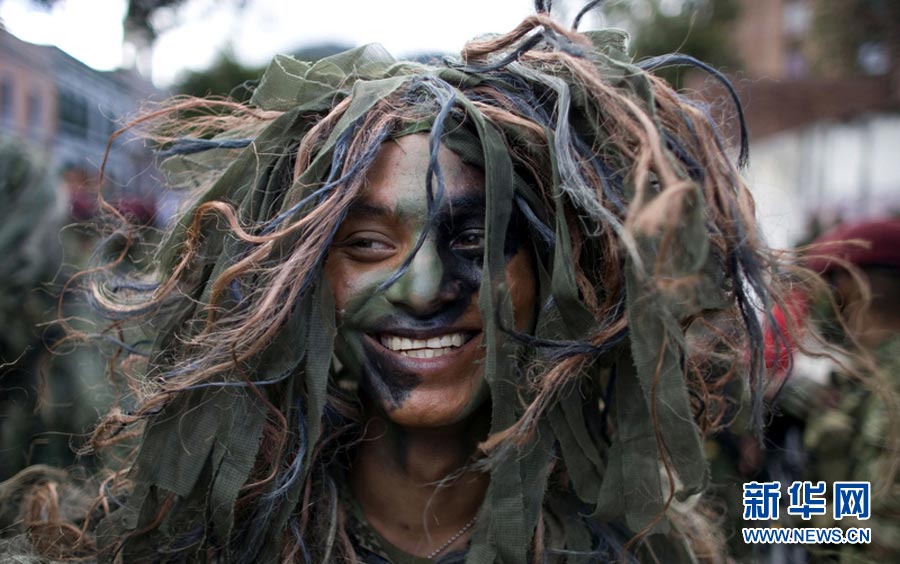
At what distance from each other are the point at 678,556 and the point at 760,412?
49cm

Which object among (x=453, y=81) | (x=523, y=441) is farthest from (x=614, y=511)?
(x=453, y=81)

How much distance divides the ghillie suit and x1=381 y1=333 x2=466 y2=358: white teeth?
0.13 meters

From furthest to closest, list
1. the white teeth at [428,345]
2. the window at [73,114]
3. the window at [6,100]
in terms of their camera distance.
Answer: the window at [6,100], the window at [73,114], the white teeth at [428,345]

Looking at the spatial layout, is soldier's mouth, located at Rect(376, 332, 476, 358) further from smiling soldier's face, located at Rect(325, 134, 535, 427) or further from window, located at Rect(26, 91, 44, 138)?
window, located at Rect(26, 91, 44, 138)

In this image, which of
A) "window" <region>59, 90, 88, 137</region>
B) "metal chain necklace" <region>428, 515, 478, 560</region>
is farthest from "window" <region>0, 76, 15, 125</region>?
"metal chain necklace" <region>428, 515, 478, 560</region>

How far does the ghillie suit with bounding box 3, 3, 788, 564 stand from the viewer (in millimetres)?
1618

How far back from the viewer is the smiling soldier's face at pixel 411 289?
1716 millimetres

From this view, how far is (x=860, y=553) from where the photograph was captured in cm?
219

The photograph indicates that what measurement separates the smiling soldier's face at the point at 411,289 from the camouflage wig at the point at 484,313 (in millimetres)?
42

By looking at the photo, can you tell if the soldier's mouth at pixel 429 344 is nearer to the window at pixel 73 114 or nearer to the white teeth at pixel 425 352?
the white teeth at pixel 425 352

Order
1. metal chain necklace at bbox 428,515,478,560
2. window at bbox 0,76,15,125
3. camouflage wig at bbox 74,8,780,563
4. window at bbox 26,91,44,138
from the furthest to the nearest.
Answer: window at bbox 26,91,44,138 → window at bbox 0,76,15,125 → metal chain necklace at bbox 428,515,478,560 → camouflage wig at bbox 74,8,780,563

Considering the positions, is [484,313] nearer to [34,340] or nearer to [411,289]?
[411,289]

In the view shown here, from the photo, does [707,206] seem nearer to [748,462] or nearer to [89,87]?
[748,462]

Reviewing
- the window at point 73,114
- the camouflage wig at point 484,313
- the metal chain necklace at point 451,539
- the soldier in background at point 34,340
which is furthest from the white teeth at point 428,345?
the window at point 73,114
